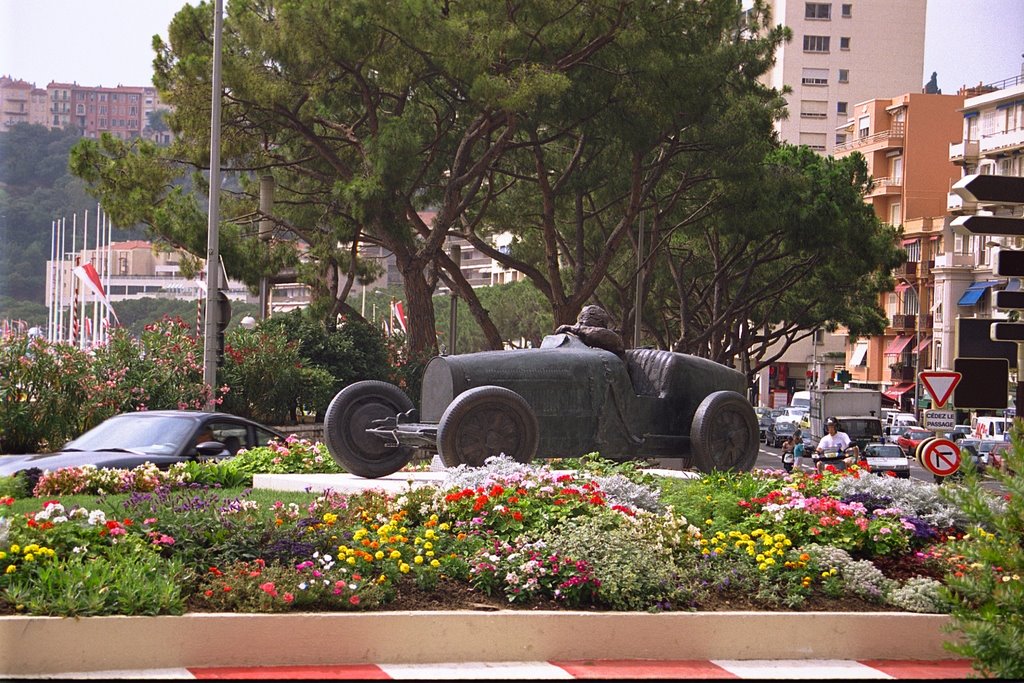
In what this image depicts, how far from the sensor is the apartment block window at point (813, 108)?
4023 inches

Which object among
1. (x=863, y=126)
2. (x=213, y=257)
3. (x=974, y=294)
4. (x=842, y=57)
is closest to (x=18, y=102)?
(x=213, y=257)

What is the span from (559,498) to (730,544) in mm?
1278

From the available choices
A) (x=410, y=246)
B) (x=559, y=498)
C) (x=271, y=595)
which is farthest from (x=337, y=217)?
(x=271, y=595)

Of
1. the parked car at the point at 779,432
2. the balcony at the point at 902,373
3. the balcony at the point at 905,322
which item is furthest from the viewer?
the balcony at the point at 902,373

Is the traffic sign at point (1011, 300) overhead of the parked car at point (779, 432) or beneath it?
overhead

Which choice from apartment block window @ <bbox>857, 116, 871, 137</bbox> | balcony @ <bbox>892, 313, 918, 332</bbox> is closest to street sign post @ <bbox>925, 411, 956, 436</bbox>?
balcony @ <bbox>892, 313, 918, 332</bbox>

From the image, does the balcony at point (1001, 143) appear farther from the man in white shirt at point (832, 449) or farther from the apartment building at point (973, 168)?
the man in white shirt at point (832, 449)

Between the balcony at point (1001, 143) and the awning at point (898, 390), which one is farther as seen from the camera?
the awning at point (898, 390)

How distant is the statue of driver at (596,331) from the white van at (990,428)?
123ft

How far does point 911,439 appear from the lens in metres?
48.4

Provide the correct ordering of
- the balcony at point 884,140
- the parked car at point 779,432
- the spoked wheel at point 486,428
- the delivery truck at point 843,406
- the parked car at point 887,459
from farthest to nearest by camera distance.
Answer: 1. the balcony at point 884,140
2. the parked car at point 779,432
3. the delivery truck at point 843,406
4. the parked car at point 887,459
5. the spoked wheel at point 486,428

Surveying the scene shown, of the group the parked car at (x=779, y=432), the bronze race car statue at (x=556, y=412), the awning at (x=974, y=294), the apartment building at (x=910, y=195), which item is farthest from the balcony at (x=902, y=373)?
the bronze race car statue at (x=556, y=412)

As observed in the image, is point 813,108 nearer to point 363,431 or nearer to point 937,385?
point 937,385

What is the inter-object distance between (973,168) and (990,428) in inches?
388
